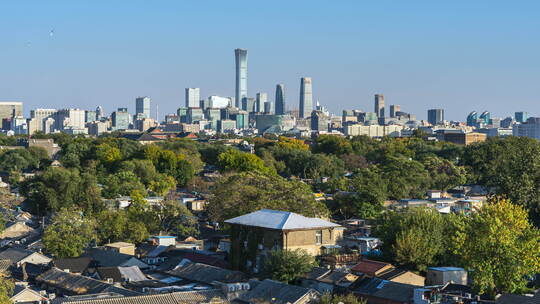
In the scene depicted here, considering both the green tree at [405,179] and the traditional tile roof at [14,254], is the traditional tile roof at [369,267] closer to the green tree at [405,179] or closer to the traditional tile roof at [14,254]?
the traditional tile roof at [14,254]

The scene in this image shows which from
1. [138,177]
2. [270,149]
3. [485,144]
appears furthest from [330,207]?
[270,149]

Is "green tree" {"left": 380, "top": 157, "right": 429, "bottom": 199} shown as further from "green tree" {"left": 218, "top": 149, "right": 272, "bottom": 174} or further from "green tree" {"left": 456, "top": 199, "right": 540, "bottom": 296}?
"green tree" {"left": 456, "top": 199, "right": 540, "bottom": 296}

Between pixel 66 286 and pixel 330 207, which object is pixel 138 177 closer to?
pixel 330 207

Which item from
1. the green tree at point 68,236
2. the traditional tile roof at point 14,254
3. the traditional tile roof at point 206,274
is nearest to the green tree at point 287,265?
the traditional tile roof at point 206,274

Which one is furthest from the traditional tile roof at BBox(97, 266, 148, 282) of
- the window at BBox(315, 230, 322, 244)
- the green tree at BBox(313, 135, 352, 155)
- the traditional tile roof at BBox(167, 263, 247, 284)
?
the green tree at BBox(313, 135, 352, 155)

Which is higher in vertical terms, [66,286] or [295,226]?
[295,226]

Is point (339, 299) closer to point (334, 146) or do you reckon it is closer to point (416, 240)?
point (416, 240)
